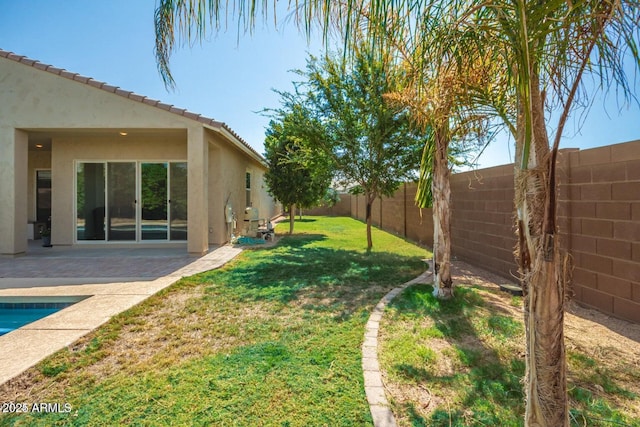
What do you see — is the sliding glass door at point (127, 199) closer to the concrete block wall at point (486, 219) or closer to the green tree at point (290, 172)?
the green tree at point (290, 172)

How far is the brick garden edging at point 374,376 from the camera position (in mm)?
2344

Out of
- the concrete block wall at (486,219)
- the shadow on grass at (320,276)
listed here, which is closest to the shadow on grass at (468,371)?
the shadow on grass at (320,276)

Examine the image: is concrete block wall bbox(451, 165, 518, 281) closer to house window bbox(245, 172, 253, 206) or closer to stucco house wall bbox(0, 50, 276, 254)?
stucco house wall bbox(0, 50, 276, 254)

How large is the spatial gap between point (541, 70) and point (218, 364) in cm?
354

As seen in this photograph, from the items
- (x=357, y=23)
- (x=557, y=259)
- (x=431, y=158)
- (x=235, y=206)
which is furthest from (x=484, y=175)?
(x=235, y=206)

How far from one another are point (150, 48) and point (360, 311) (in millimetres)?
4017

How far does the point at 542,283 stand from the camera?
5.36ft

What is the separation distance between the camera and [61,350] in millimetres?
3309

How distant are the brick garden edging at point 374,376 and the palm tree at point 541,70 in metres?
0.99

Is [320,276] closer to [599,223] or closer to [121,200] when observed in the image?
[599,223]

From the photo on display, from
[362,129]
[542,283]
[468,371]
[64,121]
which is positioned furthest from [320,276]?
[64,121]

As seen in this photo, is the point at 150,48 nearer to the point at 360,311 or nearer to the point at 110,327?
the point at 110,327

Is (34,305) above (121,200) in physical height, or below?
below

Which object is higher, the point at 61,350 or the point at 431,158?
the point at 431,158
